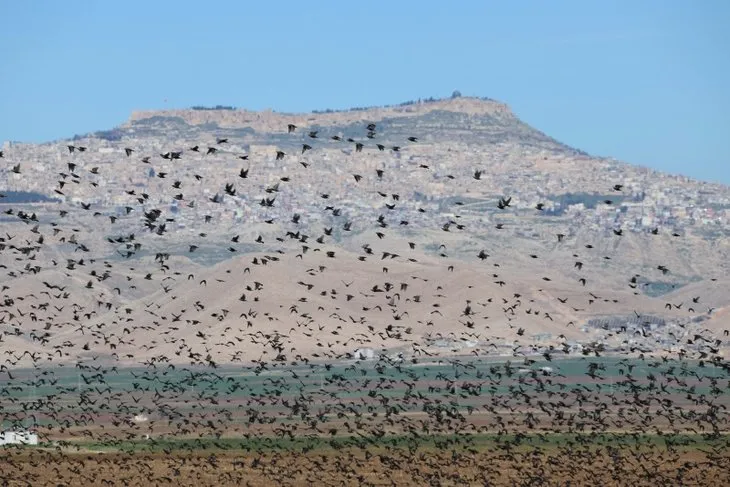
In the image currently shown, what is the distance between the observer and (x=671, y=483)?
7312 centimetres

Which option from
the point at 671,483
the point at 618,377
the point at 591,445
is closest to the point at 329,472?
the point at 671,483

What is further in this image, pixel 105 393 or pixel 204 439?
pixel 105 393

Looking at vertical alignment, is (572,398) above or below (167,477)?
below

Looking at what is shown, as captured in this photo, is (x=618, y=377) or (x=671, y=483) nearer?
(x=671, y=483)

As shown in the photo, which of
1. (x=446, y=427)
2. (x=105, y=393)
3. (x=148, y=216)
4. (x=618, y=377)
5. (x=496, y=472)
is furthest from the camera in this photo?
(x=618, y=377)

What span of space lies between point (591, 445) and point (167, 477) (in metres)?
32.8

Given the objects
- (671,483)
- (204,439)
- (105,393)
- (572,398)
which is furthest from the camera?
(105,393)

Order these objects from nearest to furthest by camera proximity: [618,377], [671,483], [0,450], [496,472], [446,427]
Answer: [671,483] < [496,472] < [0,450] < [446,427] < [618,377]

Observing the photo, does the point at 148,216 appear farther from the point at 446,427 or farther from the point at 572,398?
the point at 572,398

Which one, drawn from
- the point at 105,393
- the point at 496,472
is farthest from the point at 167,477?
the point at 105,393

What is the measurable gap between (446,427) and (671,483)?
50107mm

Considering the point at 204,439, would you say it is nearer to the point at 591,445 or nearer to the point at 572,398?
the point at 591,445

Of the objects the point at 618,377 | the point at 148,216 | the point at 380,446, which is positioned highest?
the point at 148,216

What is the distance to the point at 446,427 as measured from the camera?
402ft
